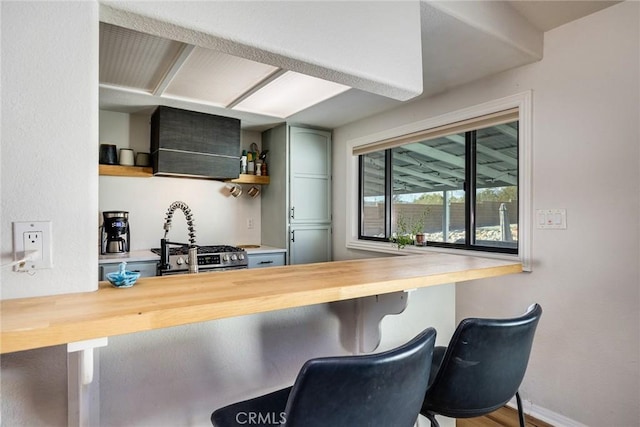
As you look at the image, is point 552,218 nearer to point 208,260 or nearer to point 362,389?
point 362,389

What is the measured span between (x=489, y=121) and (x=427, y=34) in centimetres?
84

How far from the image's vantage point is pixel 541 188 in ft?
6.93

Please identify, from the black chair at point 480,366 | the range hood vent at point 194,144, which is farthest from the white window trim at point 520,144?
the range hood vent at point 194,144

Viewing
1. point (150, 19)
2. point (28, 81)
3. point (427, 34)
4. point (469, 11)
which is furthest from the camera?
point (427, 34)

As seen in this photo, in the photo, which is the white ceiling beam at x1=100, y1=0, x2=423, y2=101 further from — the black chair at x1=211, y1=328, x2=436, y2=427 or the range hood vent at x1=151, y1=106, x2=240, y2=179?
the range hood vent at x1=151, y1=106, x2=240, y2=179

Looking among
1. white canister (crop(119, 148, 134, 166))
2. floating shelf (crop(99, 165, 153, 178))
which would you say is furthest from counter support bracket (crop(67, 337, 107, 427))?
white canister (crop(119, 148, 134, 166))

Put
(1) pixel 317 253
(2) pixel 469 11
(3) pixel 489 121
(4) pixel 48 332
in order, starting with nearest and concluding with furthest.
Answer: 1. (4) pixel 48 332
2. (2) pixel 469 11
3. (3) pixel 489 121
4. (1) pixel 317 253

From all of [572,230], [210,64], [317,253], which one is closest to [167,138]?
[210,64]

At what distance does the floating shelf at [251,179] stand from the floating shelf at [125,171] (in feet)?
2.57

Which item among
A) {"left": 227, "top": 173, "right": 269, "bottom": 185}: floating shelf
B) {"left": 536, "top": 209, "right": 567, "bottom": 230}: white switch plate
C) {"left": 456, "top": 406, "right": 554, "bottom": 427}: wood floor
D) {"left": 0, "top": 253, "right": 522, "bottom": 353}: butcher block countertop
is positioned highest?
{"left": 227, "top": 173, "right": 269, "bottom": 185}: floating shelf

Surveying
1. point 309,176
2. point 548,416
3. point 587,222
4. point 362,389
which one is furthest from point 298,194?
point 362,389

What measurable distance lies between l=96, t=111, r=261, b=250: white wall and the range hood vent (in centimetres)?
26

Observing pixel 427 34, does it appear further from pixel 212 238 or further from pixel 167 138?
pixel 212 238

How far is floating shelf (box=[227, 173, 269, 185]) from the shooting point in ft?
11.7
